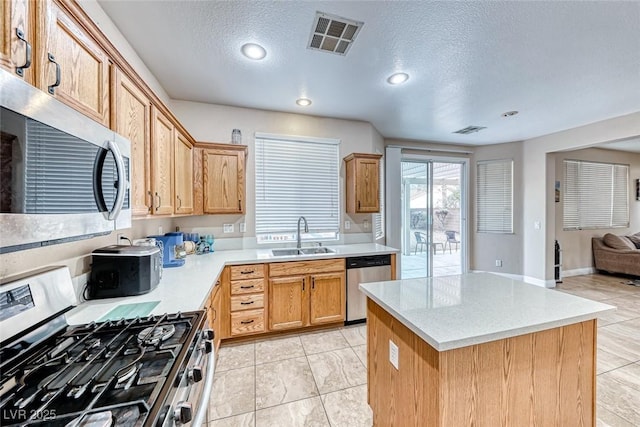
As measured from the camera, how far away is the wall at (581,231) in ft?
16.7

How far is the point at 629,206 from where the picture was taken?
5789 millimetres

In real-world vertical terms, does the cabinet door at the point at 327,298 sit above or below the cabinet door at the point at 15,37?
below

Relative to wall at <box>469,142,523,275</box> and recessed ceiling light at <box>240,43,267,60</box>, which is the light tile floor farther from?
recessed ceiling light at <box>240,43,267,60</box>

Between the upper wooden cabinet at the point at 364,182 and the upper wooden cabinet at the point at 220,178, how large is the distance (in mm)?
1444

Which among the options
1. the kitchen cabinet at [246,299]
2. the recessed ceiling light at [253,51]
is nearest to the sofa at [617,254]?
the kitchen cabinet at [246,299]

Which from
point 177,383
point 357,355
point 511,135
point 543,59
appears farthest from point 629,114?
point 177,383

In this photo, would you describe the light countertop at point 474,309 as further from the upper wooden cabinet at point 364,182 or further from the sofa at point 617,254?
the sofa at point 617,254

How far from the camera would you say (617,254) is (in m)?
5.02

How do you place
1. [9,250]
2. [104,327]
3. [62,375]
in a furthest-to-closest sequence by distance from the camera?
[104,327] < [62,375] < [9,250]

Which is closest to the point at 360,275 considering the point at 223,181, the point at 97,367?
the point at 223,181

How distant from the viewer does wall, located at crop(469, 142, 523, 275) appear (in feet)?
16.3

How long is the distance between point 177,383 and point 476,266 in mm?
5904

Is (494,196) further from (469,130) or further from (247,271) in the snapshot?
(247,271)

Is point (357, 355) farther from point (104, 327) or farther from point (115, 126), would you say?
point (115, 126)
